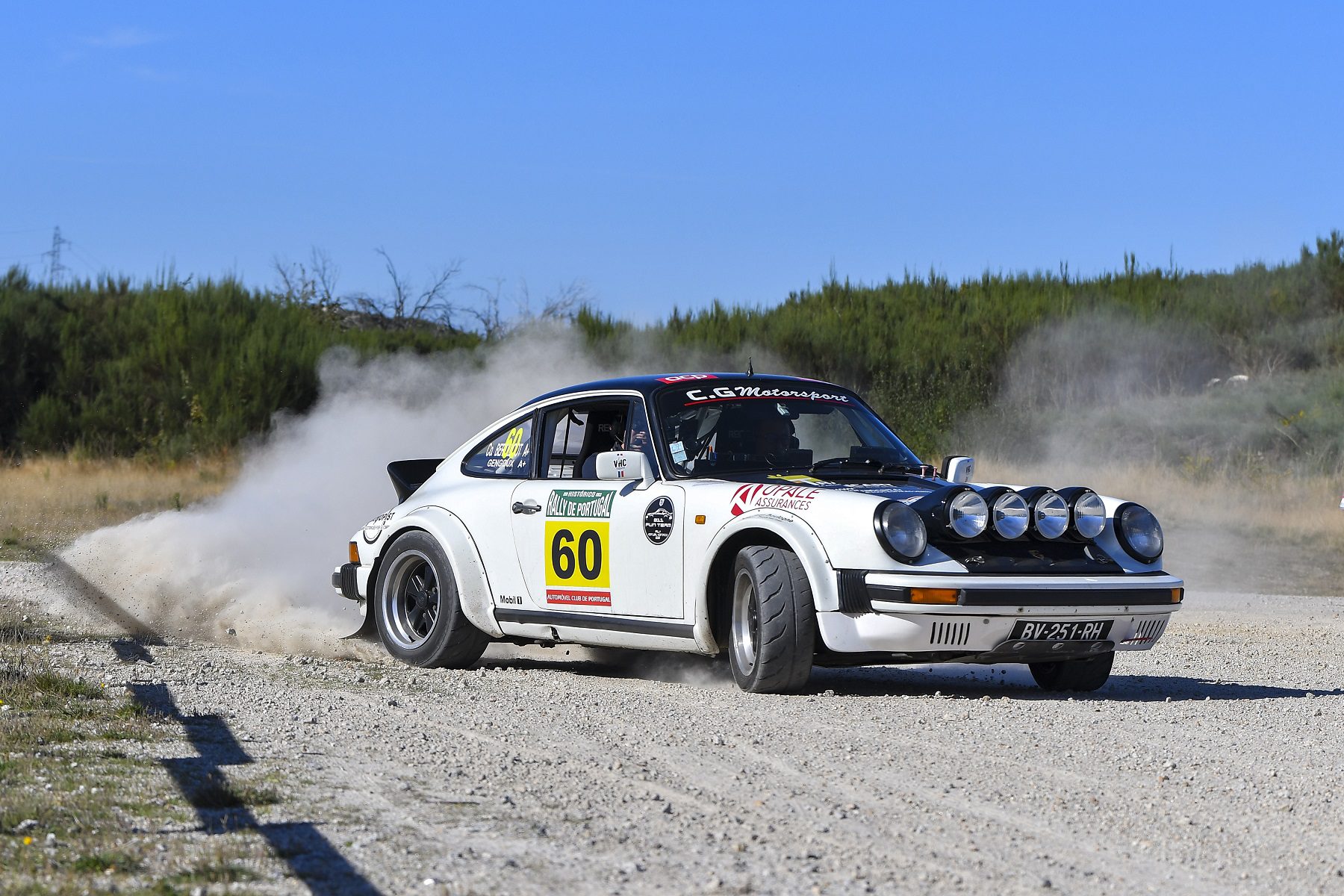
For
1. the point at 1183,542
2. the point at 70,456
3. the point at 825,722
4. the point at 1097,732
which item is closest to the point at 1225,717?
the point at 1097,732

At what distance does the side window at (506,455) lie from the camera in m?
9.05

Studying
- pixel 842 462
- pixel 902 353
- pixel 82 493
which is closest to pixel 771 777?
pixel 842 462

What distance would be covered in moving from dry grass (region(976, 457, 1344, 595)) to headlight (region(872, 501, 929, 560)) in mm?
11915

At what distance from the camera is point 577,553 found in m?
8.41

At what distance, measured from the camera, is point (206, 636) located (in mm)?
11336

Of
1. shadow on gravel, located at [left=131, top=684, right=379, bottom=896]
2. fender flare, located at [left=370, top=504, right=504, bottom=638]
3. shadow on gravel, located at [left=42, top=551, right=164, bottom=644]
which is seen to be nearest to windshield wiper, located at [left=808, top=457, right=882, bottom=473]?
fender flare, located at [left=370, top=504, right=504, bottom=638]

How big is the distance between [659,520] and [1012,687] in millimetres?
2182

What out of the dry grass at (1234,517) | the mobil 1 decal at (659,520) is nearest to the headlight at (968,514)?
the mobil 1 decal at (659,520)

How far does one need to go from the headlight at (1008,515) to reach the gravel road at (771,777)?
0.81m

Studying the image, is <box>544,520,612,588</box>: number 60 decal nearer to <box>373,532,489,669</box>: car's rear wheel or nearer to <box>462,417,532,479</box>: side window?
<box>462,417,532,479</box>: side window

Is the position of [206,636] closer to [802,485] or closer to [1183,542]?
[802,485]

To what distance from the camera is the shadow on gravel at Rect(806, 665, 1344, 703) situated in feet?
26.3

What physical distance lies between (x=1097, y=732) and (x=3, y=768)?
164 inches

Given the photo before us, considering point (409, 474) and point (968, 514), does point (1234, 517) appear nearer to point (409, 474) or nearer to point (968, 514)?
point (409, 474)
